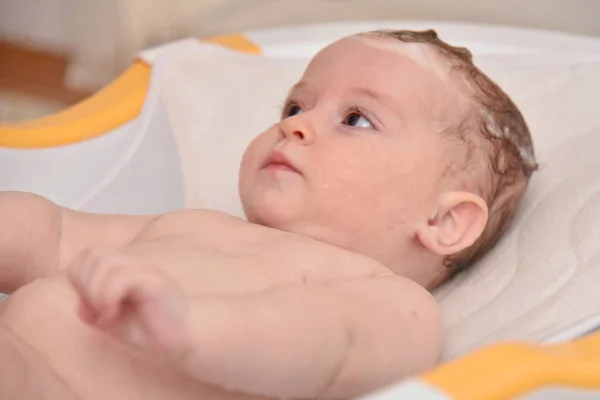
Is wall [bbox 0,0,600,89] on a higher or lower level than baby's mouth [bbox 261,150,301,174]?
higher

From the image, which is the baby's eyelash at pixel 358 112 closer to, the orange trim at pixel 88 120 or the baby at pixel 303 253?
the baby at pixel 303 253

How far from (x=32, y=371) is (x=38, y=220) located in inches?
8.9

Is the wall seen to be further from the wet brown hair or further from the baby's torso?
the baby's torso

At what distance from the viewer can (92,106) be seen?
1.06m

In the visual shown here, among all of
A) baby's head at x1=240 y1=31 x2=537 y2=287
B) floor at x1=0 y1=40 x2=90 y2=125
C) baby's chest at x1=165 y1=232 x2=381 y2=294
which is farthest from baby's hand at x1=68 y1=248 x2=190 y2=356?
floor at x1=0 y1=40 x2=90 y2=125

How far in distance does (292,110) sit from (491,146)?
0.21 m

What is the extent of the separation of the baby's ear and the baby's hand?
0.36m

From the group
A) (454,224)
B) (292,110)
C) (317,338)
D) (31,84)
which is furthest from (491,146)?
(31,84)

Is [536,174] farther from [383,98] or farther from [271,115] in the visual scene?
[271,115]

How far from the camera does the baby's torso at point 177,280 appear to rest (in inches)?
23.9

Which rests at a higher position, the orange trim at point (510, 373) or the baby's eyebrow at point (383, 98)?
the baby's eyebrow at point (383, 98)

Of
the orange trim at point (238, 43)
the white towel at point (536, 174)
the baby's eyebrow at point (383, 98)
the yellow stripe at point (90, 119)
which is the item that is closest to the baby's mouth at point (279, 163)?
the baby's eyebrow at point (383, 98)

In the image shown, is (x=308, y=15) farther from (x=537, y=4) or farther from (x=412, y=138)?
(x=412, y=138)

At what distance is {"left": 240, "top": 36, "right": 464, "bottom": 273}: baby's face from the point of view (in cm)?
77
